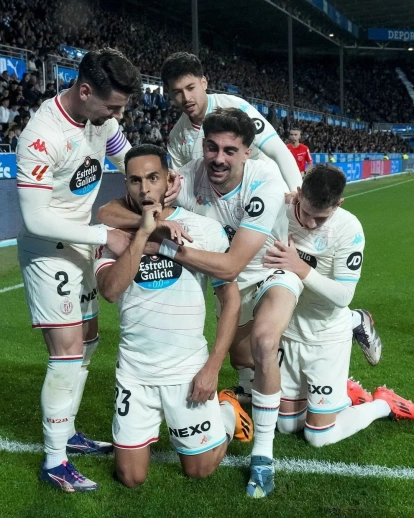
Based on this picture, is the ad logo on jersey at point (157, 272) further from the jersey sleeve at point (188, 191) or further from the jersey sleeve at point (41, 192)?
the jersey sleeve at point (188, 191)

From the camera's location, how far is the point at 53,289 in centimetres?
345

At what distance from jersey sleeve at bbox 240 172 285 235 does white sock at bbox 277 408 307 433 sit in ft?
4.08

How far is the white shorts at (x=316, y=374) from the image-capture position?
393cm

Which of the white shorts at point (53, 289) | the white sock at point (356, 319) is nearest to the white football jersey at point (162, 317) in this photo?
the white shorts at point (53, 289)

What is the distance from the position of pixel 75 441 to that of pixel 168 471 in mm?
651

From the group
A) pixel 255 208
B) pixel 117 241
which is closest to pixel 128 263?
pixel 117 241

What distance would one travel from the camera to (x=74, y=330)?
3.49 metres

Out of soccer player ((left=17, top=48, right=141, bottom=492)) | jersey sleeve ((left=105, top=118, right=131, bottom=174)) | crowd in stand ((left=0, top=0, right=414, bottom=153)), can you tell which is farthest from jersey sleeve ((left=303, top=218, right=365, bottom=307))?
crowd in stand ((left=0, top=0, right=414, bottom=153))

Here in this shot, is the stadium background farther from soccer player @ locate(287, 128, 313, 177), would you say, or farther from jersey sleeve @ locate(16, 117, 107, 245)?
soccer player @ locate(287, 128, 313, 177)

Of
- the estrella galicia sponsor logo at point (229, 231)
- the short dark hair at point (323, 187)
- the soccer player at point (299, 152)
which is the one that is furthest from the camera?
the soccer player at point (299, 152)

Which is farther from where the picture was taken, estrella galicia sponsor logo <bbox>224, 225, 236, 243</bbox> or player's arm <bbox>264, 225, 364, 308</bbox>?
estrella galicia sponsor logo <bbox>224, 225, 236, 243</bbox>

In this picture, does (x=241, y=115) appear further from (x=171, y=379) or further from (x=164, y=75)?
(x=171, y=379)

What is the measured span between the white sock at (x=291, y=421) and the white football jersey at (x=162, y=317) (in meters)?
0.90

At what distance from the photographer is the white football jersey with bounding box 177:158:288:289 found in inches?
138
